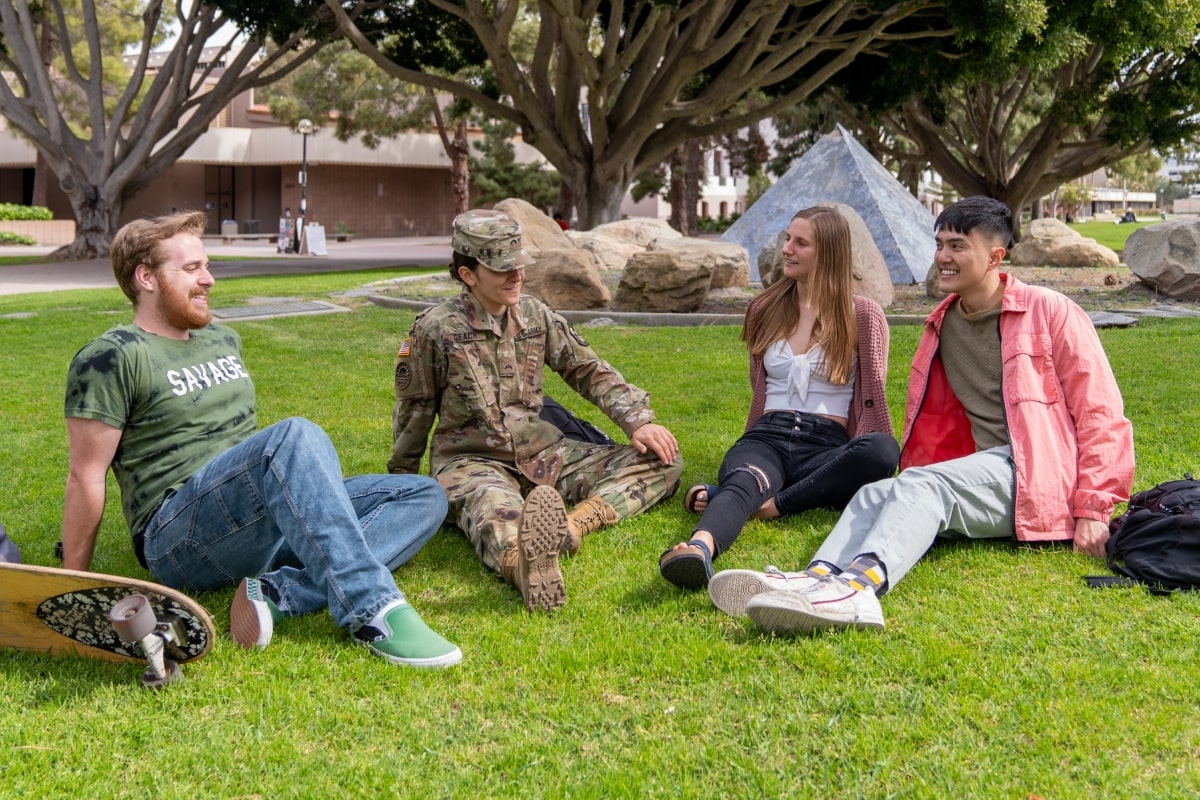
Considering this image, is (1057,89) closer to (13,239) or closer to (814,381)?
(814,381)

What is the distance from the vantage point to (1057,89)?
84.6 feet

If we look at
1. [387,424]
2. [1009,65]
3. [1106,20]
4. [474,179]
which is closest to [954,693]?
[387,424]

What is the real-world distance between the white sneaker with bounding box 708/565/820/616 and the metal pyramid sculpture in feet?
44.5

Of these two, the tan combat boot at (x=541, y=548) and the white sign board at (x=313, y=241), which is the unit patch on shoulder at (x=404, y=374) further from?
the white sign board at (x=313, y=241)

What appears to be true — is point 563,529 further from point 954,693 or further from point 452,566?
point 954,693

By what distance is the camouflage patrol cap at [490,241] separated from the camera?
15.0 feet

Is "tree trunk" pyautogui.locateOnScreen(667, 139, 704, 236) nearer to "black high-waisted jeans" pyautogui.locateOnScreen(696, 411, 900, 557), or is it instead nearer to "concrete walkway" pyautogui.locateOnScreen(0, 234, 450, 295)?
"concrete walkway" pyautogui.locateOnScreen(0, 234, 450, 295)

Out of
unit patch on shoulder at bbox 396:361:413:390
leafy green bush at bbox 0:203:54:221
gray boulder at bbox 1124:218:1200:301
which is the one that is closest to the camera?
unit patch on shoulder at bbox 396:361:413:390

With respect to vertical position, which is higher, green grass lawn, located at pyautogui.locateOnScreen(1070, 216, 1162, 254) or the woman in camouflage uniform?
green grass lawn, located at pyautogui.locateOnScreen(1070, 216, 1162, 254)

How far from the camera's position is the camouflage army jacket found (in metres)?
4.74

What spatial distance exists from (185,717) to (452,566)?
1.47 metres

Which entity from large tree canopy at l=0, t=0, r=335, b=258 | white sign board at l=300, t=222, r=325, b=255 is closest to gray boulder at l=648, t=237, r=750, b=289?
large tree canopy at l=0, t=0, r=335, b=258

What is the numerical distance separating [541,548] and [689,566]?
0.52 metres

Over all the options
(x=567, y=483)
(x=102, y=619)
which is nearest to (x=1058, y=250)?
(x=567, y=483)
